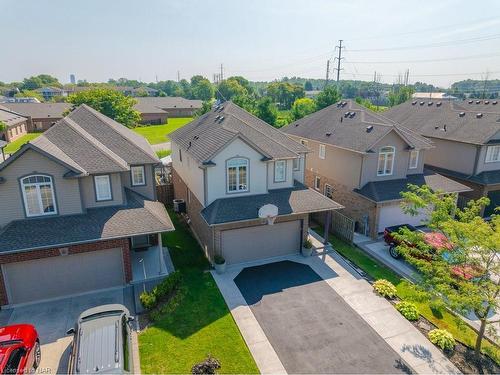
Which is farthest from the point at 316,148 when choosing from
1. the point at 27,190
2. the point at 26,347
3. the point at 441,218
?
the point at 26,347

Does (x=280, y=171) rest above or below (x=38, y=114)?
below

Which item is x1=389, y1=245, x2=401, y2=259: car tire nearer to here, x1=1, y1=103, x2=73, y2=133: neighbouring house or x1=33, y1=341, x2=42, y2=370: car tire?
x1=33, y1=341, x2=42, y2=370: car tire

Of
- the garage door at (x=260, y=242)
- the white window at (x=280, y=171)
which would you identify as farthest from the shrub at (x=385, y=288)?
the white window at (x=280, y=171)

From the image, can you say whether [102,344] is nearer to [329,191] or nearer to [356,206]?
[356,206]

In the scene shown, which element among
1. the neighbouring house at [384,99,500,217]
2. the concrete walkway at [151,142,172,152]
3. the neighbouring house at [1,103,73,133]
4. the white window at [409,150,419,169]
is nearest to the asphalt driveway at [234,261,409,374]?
the white window at [409,150,419,169]

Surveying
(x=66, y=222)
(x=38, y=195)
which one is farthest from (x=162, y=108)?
(x=66, y=222)

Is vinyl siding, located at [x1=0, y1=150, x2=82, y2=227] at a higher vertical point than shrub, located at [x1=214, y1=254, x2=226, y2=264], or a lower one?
higher
